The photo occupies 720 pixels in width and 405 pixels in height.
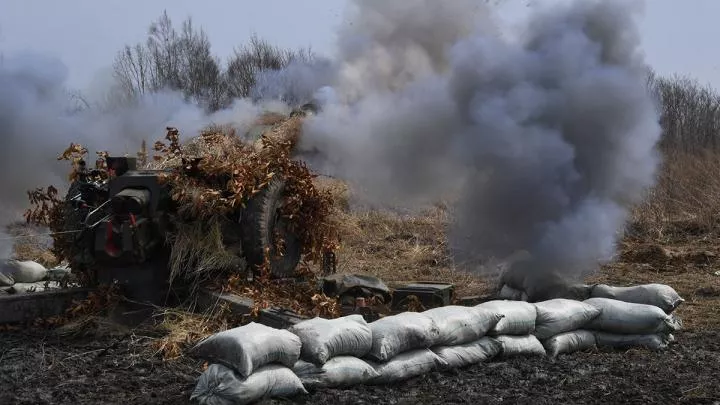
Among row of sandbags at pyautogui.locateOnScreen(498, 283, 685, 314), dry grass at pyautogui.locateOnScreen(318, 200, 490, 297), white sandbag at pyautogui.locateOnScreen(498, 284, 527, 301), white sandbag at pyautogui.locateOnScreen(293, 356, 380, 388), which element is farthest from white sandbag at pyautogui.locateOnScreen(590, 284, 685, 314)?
white sandbag at pyautogui.locateOnScreen(293, 356, 380, 388)

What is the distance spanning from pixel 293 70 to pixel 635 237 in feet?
26.4

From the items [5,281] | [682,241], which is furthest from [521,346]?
[682,241]

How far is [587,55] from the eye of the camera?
27.1 feet

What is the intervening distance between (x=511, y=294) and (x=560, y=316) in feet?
5.39

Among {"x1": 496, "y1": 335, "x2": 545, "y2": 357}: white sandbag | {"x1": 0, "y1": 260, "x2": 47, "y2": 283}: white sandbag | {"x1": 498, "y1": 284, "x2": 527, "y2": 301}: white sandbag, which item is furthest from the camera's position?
{"x1": 0, "y1": 260, "x2": 47, "y2": 283}: white sandbag

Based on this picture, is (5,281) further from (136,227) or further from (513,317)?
(513,317)

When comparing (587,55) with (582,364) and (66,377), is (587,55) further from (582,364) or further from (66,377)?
(66,377)

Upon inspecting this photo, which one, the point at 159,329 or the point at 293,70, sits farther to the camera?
the point at 293,70

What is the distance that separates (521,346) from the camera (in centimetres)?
666

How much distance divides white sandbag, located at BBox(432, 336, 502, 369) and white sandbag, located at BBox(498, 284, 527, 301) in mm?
2045

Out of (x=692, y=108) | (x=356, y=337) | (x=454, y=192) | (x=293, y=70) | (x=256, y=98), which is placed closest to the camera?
(x=356, y=337)

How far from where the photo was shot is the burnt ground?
17.5 feet

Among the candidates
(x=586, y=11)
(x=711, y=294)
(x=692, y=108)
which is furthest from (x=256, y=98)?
(x=692, y=108)

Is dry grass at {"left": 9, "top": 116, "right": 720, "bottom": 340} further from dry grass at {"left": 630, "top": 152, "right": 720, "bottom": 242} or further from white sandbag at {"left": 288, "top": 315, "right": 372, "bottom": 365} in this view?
white sandbag at {"left": 288, "top": 315, "right": 372, "bottom": 365}
